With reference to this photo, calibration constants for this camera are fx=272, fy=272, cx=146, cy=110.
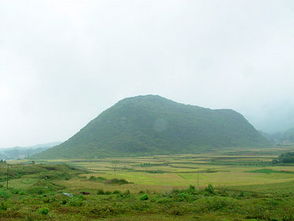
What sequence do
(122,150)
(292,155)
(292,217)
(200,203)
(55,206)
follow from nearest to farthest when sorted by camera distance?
(292,217)
(55,206)
(200,203)
(292,155)
(122,150)

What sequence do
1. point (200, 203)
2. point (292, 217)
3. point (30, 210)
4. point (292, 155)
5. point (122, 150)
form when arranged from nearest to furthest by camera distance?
1. point (292, 217)
2. point (30, 210)
3. point (200, 203)
4. point (292, 155)
5. point (122, 150)

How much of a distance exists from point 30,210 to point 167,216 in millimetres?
11816

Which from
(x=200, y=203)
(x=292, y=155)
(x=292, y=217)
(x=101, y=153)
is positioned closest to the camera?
(x=292, y=217)

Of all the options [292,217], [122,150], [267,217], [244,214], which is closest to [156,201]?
[244,214]

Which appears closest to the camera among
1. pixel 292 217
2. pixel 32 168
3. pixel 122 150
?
pixel 292 217

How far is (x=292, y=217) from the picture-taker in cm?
2202

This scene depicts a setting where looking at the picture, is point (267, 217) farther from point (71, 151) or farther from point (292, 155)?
point (71, 151)

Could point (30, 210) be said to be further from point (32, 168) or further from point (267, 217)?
point (32, 168)

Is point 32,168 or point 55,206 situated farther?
point 32,168

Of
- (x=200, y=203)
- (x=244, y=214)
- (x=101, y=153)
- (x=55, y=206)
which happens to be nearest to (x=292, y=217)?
(x=244, y=214)

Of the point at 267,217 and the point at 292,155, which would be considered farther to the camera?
the point at 292,155

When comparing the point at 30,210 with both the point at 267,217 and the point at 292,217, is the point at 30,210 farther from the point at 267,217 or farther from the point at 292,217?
the point at 292,217

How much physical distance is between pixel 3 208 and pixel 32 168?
59.4 meters

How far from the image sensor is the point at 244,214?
23.9 metres
